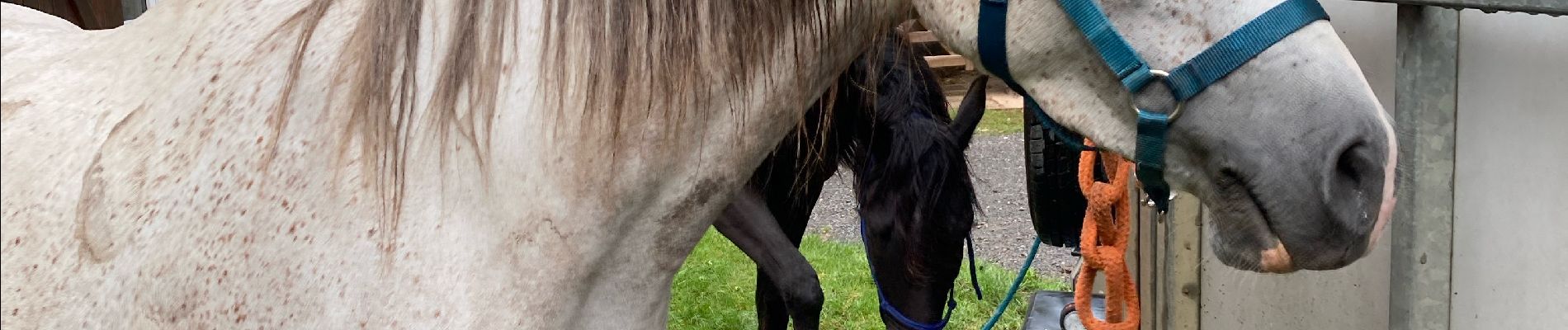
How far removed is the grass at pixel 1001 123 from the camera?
7.37 metres

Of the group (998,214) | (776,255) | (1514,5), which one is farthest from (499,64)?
(998,214)

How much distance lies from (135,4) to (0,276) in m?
2.56

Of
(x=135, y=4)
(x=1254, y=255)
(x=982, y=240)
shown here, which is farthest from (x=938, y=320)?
(x=982, y=240)

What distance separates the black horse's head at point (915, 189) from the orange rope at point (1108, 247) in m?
0.49

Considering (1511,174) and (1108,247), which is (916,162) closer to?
(1108,247)

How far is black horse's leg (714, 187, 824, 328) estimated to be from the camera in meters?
2.46

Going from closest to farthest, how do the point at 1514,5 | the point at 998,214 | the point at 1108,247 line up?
the point at 1514,5 < the point at 1108,247 < the point at 998,214

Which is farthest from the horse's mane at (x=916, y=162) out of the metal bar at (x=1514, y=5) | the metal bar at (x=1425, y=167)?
the metal bar at (x=1514, y=5)

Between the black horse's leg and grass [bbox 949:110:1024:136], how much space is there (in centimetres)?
479

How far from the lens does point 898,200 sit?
99.5 inches

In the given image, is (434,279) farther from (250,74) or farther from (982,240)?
(982,240)

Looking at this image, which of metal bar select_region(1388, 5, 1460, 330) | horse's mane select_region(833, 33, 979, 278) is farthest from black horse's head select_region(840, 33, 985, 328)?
metal bar select_region(1388, 5, 1460, 330)

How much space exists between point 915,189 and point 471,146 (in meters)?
1.46

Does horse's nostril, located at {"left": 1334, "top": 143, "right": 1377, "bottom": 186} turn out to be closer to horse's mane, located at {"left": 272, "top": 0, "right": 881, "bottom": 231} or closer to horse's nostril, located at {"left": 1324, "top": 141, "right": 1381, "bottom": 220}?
horse's nostril, located at {"left": 1324, "top": 141, "right": 1381, "bottom": 220}
